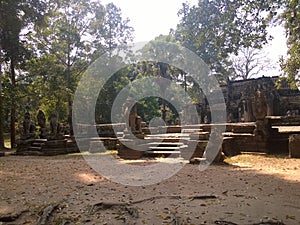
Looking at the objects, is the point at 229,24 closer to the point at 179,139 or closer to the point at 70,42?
the point at 179,139

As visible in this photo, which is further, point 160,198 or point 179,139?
A: point 179,139

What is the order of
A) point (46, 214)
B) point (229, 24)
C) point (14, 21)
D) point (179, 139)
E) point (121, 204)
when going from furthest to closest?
point (14, 21) < point (179, 139) < point (229, 24) < point (121, 204) < point (46, 214)

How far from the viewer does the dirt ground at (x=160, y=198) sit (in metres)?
4.29

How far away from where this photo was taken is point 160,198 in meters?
5.46

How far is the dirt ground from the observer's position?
14.1 ft

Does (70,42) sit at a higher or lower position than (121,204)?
higher

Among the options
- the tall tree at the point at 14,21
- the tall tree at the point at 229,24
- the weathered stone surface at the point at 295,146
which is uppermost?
the tall tree at the point at 14,21

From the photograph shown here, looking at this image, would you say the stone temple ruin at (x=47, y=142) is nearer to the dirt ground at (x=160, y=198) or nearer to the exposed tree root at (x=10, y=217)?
the dirt ground at (x=160, y=198)

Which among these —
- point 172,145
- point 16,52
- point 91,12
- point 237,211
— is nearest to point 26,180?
point 237,211

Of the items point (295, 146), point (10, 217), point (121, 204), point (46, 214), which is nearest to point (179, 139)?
point (295, 146)

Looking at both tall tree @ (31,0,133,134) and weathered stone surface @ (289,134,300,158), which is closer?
weathered stone surface @ (289,134,300,158)

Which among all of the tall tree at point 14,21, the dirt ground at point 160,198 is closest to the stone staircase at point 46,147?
the tall tree at point 14,21

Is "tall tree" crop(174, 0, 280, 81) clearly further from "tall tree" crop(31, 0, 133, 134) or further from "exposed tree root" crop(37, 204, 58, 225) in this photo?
"tall tree" crop(31, 0, 133, 134)

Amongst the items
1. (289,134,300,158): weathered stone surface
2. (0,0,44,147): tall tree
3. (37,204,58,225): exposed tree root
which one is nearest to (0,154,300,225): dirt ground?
(37,204,58,225): exposed tree root
